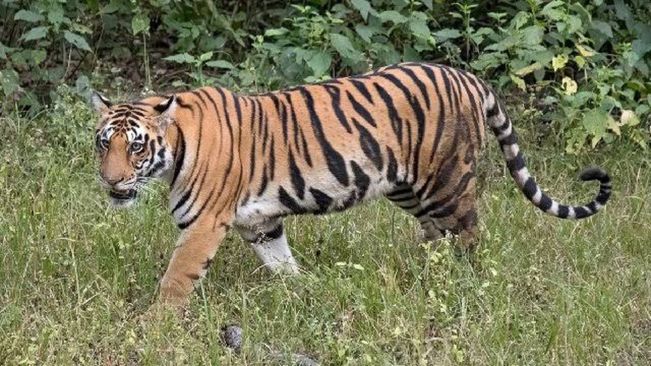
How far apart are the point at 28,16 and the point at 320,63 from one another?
65.9 inches

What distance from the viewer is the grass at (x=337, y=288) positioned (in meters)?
4.74

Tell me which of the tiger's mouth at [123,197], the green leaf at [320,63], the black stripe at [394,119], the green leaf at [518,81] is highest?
the tiger's mouth at [123,197]

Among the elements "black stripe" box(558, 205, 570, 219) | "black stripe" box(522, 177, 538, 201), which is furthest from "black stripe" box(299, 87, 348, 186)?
"black stripe" box(558, 205, 570, 219)

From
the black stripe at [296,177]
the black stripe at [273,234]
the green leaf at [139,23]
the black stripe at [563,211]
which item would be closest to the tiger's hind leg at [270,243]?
the black stripe at [273,234]

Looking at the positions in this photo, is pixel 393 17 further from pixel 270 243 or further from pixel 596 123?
pixel 270 243

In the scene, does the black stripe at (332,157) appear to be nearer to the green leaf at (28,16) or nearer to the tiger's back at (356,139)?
the tiger's back at (356,139)

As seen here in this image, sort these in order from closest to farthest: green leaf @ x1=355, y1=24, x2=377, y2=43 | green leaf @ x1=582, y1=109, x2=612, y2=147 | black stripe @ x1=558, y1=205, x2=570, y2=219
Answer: black stripe @ x1=558, y1=205, x2=570, y2=219, green leaf @ x1=582, y1=109, x2=612, y2=147, green leaf @ x1=355, y1=24, x2=377, y2=43

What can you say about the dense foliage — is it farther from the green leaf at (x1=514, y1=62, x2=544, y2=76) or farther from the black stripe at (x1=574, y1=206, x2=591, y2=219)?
the black stripe at (x1=574, y1=206, x2=591, y2=219)

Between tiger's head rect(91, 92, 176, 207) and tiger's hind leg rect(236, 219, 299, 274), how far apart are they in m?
0.58

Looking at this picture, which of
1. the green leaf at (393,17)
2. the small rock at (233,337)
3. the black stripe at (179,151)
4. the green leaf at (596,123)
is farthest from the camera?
the green leaf at (393,17)

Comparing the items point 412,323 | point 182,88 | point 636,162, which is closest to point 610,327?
point 412,323

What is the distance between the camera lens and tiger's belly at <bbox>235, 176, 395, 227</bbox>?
5.30m

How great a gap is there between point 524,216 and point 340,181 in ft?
3.97

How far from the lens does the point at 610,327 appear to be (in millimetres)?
4949
